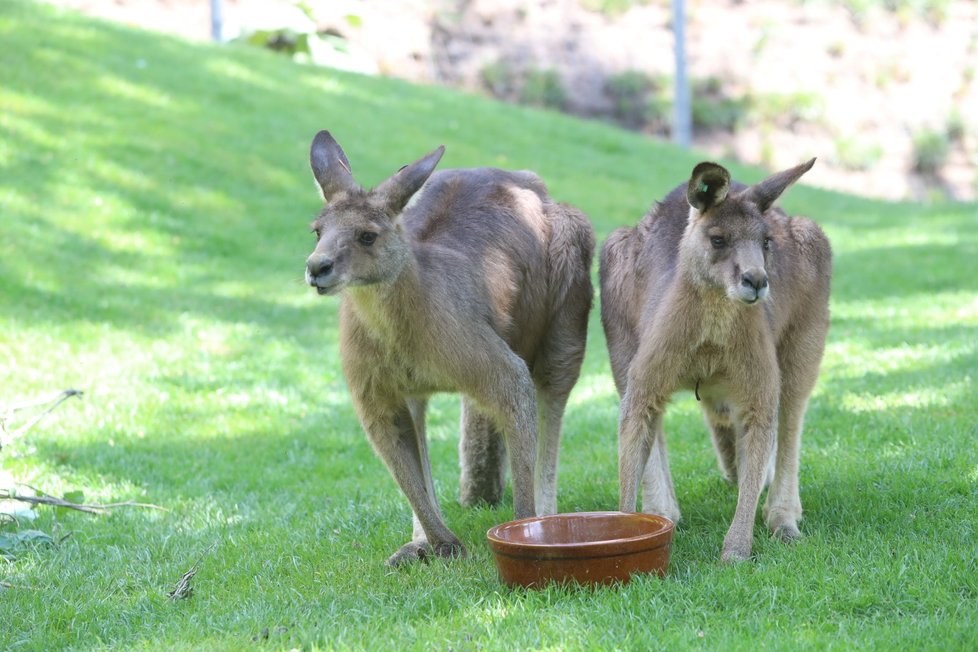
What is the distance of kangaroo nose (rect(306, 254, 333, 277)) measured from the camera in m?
4.91

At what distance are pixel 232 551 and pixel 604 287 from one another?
227 cm

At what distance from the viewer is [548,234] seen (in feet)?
21.0

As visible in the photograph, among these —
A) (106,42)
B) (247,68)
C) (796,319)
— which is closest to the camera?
(796,319)

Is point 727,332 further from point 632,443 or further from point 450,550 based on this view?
point 450,550

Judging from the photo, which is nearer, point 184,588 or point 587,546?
point 587,546

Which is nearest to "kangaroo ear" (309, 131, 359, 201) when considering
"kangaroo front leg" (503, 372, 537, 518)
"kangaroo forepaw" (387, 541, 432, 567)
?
"kangaroo front leg" (503, 372, 537, 518)

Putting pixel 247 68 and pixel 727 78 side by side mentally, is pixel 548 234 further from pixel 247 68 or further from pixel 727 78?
pixel 727 78

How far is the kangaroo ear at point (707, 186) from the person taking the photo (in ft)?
16.6

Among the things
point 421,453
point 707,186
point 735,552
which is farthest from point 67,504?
point 707,186

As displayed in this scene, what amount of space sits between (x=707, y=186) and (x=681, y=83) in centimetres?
1825

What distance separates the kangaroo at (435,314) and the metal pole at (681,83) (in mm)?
17155

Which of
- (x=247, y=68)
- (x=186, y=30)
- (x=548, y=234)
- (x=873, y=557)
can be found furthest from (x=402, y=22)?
(x=873, y=557)

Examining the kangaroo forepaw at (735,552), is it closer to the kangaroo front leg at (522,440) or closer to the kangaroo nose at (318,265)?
the kangaroo front leg at (522,440)

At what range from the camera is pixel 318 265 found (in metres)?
4.92
